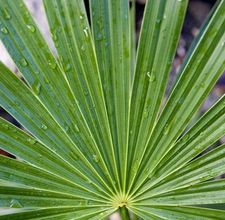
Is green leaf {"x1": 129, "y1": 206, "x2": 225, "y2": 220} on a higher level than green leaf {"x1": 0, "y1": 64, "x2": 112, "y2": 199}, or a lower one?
lower

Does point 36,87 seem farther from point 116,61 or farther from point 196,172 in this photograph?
point 196,172

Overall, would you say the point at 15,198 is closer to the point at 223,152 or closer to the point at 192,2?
the point at 223,152

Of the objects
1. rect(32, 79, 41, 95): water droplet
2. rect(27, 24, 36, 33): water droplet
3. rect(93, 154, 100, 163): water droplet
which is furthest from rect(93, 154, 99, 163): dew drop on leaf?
rect(27, 24, 36, 33): water droplet

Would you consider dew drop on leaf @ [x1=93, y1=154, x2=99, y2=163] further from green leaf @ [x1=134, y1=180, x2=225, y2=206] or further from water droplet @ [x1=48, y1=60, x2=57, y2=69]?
water droplet @ [x1=48, y1=60, x2=57, y2=69]

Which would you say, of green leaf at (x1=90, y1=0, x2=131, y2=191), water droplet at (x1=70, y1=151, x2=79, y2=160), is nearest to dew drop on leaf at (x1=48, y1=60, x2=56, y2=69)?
green leaf at (x1=90, y1=0, x2=131, y2=191)

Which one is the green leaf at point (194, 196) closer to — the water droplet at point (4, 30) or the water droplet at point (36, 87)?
the water droplet at point (36, 87)


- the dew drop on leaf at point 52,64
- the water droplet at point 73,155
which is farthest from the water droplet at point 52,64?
the water droplet at point 73,155

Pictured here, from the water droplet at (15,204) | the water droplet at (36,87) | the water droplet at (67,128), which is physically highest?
the water droplet at (36,87)

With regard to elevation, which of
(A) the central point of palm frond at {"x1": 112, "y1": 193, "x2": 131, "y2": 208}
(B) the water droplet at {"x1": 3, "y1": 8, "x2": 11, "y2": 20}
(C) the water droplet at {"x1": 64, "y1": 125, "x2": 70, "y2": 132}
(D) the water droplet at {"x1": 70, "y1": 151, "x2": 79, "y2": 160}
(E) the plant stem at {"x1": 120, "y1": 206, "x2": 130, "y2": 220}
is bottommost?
(E) the plant stem at {"x1": 120, "y1": 206, "x2": 130, "y2": 220}

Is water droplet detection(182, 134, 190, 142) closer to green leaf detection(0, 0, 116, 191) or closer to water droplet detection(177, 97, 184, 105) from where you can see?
water droplet detection(177, 97, 184, 105)
